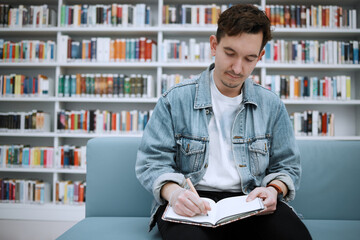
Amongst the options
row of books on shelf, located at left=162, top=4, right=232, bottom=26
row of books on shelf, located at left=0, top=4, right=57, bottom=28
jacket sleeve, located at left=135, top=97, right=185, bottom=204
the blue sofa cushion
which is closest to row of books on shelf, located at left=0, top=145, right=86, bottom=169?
row of books on shelf, located at left=0, top=4, right=57, bottom=28

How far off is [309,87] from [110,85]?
6.70 ft

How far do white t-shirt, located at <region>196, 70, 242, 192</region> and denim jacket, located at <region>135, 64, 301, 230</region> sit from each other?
0.07 ft

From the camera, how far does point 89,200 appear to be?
1185mm

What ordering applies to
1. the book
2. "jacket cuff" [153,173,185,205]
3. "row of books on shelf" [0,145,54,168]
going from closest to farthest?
1. the book
2. "jacket cuff" [153,173,185,205]
3. "row of books on shelf" [0,145,54,168]

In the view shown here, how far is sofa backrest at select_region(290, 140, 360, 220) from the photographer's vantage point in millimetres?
1193

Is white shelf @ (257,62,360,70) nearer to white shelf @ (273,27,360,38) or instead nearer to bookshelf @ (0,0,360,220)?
bookshelf @ (0,0,360,220)

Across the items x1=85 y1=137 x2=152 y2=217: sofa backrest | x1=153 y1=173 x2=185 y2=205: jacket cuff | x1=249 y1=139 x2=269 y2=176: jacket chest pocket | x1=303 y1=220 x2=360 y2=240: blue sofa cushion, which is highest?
x1=249 y1=139 x2=269 y2=176: jacket chest pocket

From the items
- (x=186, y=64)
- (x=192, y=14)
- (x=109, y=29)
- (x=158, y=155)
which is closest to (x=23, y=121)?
(x=109, y=29)

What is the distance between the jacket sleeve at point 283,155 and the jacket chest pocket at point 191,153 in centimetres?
26

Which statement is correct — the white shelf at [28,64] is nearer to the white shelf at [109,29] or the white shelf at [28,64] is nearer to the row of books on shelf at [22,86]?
the row of books on shelf at [22,86]

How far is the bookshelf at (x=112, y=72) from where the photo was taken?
2715 millimetres

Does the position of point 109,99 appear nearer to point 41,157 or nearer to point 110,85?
point 110,85

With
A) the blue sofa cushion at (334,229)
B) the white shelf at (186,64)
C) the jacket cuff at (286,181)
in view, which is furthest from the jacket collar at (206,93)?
the white shelf at (186,64)

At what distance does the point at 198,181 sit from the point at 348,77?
2.49 meters
